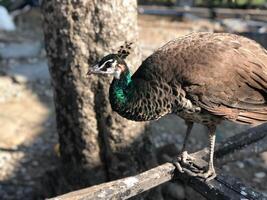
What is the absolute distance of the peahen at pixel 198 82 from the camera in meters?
2.45

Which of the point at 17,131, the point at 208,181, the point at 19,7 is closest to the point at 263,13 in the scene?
the point at 19,7

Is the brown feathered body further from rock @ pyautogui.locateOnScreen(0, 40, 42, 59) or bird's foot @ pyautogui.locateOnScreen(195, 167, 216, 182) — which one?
rock @ pyautogui.locateOnScreen(0, 40, 42, 59)

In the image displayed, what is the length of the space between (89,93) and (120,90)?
0.67 m

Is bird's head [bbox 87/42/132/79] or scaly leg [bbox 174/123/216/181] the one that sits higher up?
A: bird's head [bbox 87/42/132/79]

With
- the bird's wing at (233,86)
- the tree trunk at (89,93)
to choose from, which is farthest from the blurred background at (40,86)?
the bird's wing at (233,86)

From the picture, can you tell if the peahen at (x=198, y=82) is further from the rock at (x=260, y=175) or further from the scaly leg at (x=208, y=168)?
the rock at (x=260, y=175)

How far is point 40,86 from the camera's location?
18.0 ft

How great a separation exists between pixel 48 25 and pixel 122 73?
2.92ft

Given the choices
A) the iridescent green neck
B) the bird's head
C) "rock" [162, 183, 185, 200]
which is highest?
the bird's head

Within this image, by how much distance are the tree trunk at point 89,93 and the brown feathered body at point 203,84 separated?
1.89 ft

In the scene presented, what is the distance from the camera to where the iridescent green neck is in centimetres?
254

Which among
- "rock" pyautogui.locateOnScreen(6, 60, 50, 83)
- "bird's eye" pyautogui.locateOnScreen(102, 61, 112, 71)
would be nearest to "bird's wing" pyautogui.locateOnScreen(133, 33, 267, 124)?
"bird's eye" pyautogui.locateOnScreen(102, 61, 112, 71)

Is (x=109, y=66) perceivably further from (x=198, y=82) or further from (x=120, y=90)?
(x=198, y=82)

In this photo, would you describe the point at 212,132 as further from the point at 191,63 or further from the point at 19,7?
the point at 19,7
